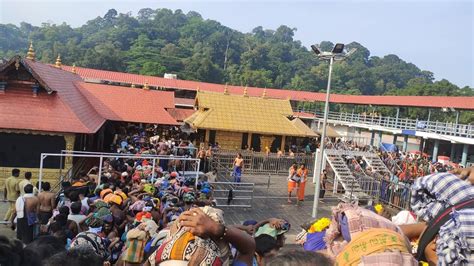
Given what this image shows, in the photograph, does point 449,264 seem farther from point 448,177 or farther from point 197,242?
point 197,242

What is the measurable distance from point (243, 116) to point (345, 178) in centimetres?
698

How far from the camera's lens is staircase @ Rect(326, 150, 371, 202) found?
1588 centimetres

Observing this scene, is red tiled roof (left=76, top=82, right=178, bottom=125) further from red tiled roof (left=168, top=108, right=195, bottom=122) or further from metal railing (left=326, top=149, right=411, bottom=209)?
metal railing (left=326, top=149, right=411, bottom=209)

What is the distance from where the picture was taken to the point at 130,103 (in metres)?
19.2

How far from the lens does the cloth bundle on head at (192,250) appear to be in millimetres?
2133

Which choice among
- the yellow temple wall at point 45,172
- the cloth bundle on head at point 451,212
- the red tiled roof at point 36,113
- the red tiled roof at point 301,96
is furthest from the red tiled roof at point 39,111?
the red tiled roof at point 301,96

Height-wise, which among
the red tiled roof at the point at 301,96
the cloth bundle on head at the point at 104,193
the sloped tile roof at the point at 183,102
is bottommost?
Result: the cloth bundle on head at the point at 104,193

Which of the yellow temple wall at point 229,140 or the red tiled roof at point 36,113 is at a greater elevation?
the red tiled roof at point 36,113

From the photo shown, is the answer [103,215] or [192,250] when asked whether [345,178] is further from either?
[192,250]

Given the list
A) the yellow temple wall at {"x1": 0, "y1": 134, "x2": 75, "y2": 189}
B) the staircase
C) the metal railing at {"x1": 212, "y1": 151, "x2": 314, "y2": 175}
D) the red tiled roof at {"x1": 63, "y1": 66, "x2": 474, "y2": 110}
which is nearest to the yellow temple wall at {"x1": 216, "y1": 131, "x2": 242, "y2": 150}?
the metal railing at {"x1": 212, "y1": 151, "x2": 314, "y2": 175}

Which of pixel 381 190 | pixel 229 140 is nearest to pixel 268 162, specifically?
pixel 229 140

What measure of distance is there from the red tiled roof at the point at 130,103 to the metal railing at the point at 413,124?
59.6 feet

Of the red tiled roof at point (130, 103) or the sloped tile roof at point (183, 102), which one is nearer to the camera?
the red tiled roof at point (130, 103)

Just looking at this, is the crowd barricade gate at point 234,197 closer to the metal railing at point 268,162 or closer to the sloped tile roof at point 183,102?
the metal railing at point 268,162
